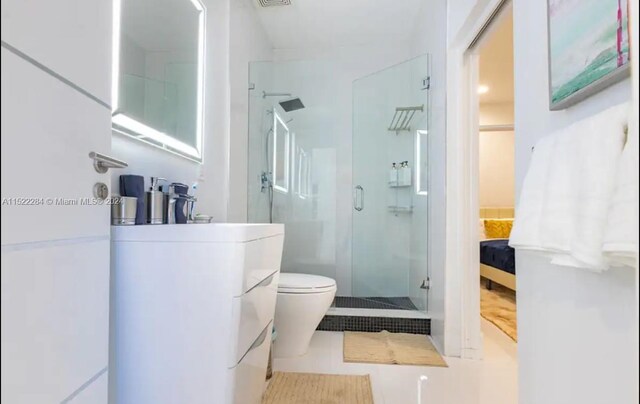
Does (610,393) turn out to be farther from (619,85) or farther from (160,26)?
(160,26)

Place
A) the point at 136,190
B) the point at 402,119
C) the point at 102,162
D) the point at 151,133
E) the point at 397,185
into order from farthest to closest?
the point at 397,185 < the point at 402,119 < the point at 151,133 < the point at 136,190 < the point at 102,162

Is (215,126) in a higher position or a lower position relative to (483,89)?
lower

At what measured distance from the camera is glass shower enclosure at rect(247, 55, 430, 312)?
2789mm

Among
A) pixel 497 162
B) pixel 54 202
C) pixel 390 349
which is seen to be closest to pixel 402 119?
pixel 390 349

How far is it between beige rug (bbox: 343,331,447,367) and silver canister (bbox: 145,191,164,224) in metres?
1.34

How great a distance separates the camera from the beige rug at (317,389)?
1.49m

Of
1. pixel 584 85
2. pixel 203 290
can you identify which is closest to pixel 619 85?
pixel 584 85

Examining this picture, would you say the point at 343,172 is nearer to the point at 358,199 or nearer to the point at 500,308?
the point at 358,199

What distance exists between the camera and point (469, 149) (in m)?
2.01

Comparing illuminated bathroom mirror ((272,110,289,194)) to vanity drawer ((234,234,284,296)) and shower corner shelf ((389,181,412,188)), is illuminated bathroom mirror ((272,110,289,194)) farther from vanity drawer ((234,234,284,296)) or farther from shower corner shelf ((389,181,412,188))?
vanity drawer ((234,234,284,296))

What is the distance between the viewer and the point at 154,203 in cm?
127

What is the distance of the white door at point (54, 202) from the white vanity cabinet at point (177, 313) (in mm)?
124

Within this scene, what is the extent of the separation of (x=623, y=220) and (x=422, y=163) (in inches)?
82.8

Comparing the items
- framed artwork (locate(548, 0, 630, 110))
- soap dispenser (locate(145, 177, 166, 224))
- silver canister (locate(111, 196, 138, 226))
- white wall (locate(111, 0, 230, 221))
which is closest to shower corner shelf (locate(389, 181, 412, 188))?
white wall (locate(111, 0, 230, 221))
